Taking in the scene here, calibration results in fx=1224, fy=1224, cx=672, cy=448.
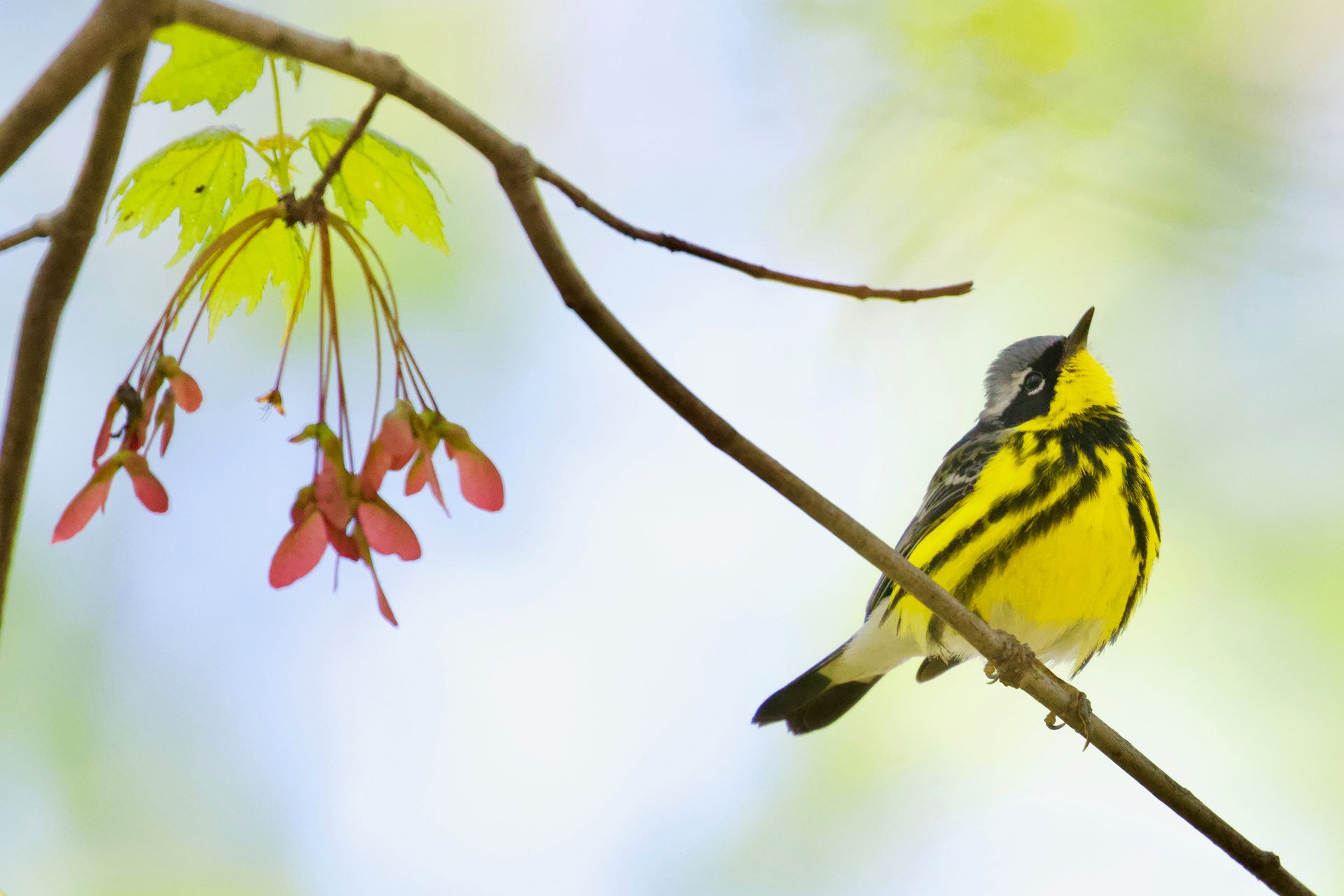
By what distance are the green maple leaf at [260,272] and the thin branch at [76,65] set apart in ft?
2.38

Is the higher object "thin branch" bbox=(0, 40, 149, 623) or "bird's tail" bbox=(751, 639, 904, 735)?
"bird's tail" bbox=(751, 639, 904, 735)

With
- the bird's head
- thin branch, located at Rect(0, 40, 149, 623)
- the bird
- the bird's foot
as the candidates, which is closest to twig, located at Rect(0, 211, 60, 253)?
thin branch, located at Rect(0, 40, 149, 623)

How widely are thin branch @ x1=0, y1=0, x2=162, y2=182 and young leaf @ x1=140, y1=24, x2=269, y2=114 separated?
1.99ft

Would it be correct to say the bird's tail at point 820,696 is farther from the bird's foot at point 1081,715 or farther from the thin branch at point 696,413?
the thin branch at point 696,413

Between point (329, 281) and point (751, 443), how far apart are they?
0.56 meters

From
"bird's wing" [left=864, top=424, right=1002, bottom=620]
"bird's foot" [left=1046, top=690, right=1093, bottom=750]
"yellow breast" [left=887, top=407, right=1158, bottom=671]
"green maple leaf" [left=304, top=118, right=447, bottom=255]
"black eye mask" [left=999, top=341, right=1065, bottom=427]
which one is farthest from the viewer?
"black eye mask" [left=999, top=341, right=1065, bottom=427]

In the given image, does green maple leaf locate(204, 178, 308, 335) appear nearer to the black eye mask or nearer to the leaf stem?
the leaf stem

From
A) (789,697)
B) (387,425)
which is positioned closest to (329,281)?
(387,425)

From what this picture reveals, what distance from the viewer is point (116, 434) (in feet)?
4.86

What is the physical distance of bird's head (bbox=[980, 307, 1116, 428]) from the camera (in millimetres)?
3814

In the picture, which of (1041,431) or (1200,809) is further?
(1041,431)

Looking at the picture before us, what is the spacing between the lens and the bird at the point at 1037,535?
3.48 metres

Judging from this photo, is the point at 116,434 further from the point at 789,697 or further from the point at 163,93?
the point at 789,697

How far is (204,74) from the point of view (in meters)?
1.55
